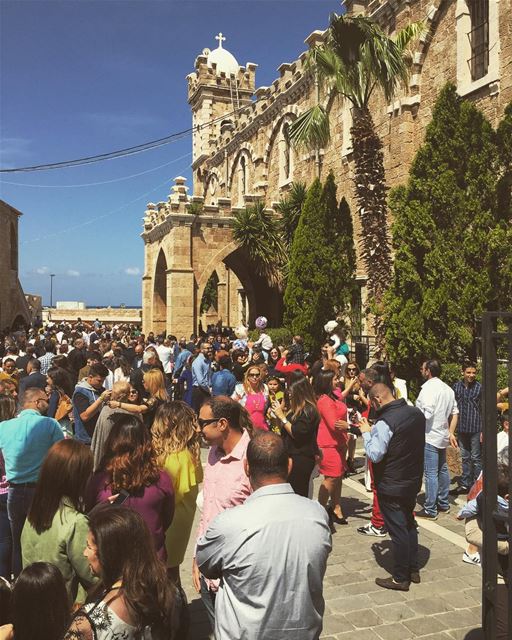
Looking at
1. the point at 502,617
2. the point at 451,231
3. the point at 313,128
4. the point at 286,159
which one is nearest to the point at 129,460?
the point at 502,617

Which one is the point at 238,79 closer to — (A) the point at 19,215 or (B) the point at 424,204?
(A) the point at 19,215

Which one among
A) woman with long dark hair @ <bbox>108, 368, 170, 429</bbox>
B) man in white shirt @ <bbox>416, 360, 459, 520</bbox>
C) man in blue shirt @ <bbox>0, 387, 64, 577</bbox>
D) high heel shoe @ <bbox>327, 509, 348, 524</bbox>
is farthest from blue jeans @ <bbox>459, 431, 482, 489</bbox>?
man in blue shirt @ <bbox>0, 387, 64, 577</bbox>

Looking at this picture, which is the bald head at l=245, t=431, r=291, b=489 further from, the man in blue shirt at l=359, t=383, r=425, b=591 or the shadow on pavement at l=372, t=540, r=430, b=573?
the shadow on pavement at l=372, t=540, r=430, b=573

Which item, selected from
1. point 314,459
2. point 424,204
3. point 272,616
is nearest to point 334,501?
point 314,459

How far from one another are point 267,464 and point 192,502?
135 cm

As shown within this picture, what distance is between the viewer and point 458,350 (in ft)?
36.0

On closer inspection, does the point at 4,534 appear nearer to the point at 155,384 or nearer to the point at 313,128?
the point at 155,384

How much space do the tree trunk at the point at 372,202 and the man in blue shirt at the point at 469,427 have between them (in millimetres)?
5100

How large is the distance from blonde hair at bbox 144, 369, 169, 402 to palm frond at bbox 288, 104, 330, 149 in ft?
26.5

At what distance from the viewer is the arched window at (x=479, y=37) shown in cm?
1232

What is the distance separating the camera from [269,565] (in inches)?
93.0

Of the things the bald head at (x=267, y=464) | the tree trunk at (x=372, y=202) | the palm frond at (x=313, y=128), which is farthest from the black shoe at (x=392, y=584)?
the palm frond at (x=313, y=128)

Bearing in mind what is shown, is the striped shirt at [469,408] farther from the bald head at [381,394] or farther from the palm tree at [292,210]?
the palm tree at [292,210]

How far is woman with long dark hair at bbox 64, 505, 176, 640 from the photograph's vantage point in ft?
6.78
